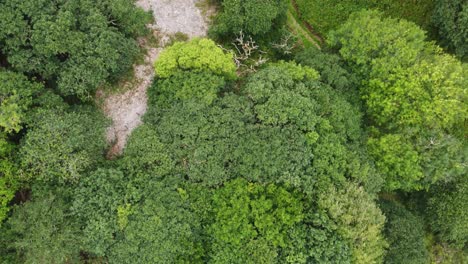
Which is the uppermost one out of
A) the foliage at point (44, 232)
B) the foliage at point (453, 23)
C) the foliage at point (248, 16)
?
the foliage at point (453, 23)

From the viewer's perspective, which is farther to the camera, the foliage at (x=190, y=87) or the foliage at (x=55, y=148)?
the foliage at (x=190, y=87)

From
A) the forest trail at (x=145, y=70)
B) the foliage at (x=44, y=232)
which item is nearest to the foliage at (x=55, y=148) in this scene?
the foliage at (x=44, y=232)

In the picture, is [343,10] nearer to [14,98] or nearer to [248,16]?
[248,16]

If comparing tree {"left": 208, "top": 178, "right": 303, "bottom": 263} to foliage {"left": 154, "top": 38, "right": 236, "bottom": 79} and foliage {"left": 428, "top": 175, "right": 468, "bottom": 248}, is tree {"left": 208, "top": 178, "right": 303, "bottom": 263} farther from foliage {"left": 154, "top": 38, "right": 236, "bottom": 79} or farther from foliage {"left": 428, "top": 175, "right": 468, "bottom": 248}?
foliage {"left": 428, "top": 175, "right": 468, "bottom": 248}

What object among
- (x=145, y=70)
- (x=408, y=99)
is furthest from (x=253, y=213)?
(x=145, y=70)

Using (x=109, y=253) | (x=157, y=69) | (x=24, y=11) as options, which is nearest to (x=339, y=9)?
(x=157, y=69)

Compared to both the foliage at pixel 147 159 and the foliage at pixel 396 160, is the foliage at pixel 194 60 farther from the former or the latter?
the foliage at pixel 396 160

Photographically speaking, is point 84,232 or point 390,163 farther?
point 390,163

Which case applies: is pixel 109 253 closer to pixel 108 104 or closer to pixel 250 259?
pixel 250 259
